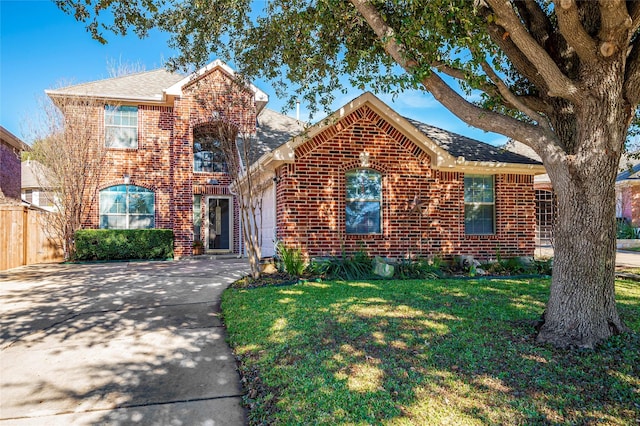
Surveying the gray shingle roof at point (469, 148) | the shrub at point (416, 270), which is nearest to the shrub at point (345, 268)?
the shrub at point (416, 270)

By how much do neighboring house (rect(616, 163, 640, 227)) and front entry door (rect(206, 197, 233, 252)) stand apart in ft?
71.5

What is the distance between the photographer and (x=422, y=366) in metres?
3.79

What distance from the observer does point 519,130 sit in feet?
15.7

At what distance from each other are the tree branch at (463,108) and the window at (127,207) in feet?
40.7

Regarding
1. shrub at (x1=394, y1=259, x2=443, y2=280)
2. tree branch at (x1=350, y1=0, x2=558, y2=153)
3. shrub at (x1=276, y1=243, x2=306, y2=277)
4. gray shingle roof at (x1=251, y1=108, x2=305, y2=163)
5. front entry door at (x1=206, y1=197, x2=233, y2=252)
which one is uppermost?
gray shingle roof at (x1=251, y1=108, x2=305, y2=163)

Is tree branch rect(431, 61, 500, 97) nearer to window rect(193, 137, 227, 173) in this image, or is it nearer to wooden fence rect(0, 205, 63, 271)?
window rect(193, 137, 227, 173)

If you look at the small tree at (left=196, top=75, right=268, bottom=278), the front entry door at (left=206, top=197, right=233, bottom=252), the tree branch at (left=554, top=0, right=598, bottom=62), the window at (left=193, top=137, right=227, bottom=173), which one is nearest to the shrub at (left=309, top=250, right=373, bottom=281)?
the small tree at (left=196, top=75, right=268, bottom=278)

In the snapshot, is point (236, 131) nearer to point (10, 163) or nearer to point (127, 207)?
point (127, 207)

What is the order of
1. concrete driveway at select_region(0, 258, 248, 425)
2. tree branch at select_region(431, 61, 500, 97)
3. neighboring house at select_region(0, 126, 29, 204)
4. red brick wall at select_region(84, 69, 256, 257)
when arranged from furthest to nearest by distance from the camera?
neighboring house at select_region(0, 126, 29, 204), red brick wall at select_region(84, 69, 256, 257), tree branch at select_region(431, 61, 500, 97), concrete driveway at select_region(0, 258, 248, 425)

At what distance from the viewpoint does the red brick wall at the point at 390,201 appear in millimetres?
9540

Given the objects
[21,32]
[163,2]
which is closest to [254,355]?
[163,2]

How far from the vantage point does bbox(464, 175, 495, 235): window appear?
10992 millimetres

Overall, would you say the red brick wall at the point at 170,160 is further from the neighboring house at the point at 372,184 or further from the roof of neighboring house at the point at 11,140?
the roof of neighboring house at the point at 11,140

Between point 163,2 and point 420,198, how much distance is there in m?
7.18
